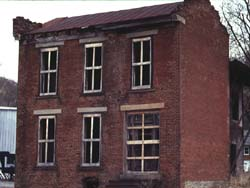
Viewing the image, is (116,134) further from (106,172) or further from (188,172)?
(188,172)

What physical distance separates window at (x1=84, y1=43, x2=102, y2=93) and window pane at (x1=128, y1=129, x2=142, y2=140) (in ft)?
8.87

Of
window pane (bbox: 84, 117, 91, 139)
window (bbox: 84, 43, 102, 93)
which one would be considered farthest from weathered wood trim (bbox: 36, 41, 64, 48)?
window pane (bbox: 84, 117, 91, 139)

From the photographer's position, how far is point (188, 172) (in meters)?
23.8

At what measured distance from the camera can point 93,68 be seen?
26.1m

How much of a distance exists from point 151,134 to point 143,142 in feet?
1.68

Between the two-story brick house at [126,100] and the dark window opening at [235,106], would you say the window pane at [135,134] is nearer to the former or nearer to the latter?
the two-story brick house at [126,100]

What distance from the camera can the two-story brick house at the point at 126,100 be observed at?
23.9m

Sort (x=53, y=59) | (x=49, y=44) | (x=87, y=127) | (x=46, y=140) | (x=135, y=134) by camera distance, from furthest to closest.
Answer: (x=53, y=59)
(x=49, y=44)
(x=46, y=140)
(x=87, y=127)
(x=135, y=134)

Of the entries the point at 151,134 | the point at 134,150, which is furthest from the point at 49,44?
the point at 151,134

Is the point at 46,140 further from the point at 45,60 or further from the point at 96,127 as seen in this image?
the point at 45,60

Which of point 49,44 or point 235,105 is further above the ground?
point 49,44

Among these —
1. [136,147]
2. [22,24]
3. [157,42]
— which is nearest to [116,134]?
[136,147]

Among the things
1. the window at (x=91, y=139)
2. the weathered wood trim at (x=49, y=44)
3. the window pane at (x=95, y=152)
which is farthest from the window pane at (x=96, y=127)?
the weathered wood trim at (x=49, y=44)

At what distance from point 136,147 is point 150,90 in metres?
2.62
